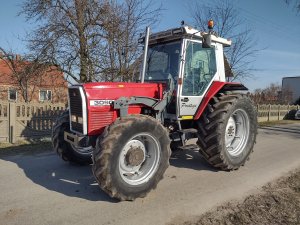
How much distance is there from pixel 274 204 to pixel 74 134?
3.21 m

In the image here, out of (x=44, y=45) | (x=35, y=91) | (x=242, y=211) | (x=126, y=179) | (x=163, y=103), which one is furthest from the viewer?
(x=35, y=91)

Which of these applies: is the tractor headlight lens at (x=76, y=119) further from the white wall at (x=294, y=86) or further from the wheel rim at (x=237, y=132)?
the white wall at (x=294, y=86)

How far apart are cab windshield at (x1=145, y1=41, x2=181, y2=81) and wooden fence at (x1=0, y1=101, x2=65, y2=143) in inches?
201

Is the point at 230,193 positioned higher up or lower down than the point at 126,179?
lower down

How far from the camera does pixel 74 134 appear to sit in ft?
17.3

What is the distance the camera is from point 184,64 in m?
5.89

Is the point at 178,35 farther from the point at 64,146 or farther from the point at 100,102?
the point at 64,146

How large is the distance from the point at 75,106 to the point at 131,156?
4.15 ft

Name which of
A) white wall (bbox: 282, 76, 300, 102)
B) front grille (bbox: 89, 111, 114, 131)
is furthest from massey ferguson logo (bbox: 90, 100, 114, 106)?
white wall (bbox: 282, 76, 300, 102)

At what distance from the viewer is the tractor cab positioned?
5871 millimetres

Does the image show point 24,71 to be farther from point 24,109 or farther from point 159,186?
point 159,186

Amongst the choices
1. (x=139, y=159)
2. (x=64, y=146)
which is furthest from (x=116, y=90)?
(x=64, y=146)

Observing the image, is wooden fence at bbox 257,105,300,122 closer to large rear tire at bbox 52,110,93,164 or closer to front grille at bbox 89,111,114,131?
large rear tire at bbox 52,110,93,164

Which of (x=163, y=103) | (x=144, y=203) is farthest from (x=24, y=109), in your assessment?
(x=144, y=203)
